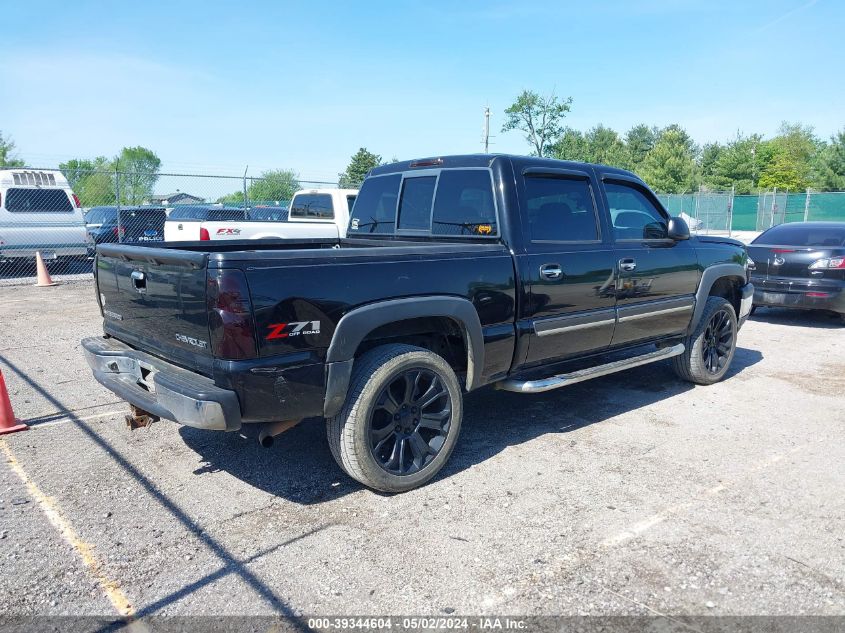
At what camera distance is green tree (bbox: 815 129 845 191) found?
5031 cm

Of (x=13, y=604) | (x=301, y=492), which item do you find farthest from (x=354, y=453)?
(x=13, y=604)

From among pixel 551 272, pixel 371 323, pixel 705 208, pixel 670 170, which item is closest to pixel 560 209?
pixel 551 272

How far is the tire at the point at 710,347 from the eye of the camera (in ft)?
19.7

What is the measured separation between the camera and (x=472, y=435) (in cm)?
480

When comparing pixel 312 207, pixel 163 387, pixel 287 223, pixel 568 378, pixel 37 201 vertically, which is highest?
pixel 37 201

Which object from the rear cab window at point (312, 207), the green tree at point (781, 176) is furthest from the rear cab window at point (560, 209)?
the green tree at point (781, 176)

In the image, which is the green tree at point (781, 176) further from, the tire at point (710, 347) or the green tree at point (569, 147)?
the tire at point (710, 347)

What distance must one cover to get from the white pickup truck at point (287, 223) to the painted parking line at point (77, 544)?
555 cm

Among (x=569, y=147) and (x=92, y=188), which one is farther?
(x=569, y=147)

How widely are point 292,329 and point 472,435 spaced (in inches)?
79.9

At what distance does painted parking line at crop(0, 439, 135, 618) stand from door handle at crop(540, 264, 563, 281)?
9.87 feet

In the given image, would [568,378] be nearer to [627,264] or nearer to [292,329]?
[627,264]

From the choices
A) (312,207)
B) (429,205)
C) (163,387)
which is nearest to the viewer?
(163,387)

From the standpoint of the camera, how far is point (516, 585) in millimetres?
2900
